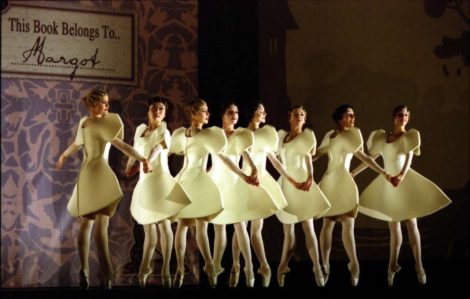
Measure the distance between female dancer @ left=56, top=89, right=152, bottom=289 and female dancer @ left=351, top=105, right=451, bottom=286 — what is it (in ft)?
6.09

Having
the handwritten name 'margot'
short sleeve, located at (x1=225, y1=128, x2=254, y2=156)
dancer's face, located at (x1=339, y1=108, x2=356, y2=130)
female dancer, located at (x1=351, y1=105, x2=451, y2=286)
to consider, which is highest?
the handwritten name 'margot'

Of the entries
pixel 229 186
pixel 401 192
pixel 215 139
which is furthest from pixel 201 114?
pixel 401 192

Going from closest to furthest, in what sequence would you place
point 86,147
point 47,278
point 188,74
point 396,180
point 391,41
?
point 86,147, point 396,180, point 47,278, point 188,74, point 391,41

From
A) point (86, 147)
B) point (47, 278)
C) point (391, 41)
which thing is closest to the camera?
point (86, 147)

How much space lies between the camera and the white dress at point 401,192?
19.9 feet

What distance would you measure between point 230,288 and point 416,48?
11.7ft

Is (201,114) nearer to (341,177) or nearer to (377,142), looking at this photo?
(341,177)

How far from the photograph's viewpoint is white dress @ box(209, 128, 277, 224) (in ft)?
18.9

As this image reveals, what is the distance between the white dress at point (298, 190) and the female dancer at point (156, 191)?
893 millimetres

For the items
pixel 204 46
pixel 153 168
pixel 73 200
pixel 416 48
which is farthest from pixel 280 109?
pixel 73 200

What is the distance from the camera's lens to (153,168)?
5.63 metres

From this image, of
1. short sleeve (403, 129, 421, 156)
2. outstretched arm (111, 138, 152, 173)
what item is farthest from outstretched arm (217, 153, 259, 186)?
short sleeve (403, 129, 421, 156)

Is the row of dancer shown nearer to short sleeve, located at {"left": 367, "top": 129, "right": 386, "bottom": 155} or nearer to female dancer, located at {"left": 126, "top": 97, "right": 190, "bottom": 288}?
female dancer, located at {"left": 126, "top": 97, "right": 190, "bottom": 288}

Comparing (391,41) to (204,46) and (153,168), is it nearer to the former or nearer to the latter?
(204,46)
